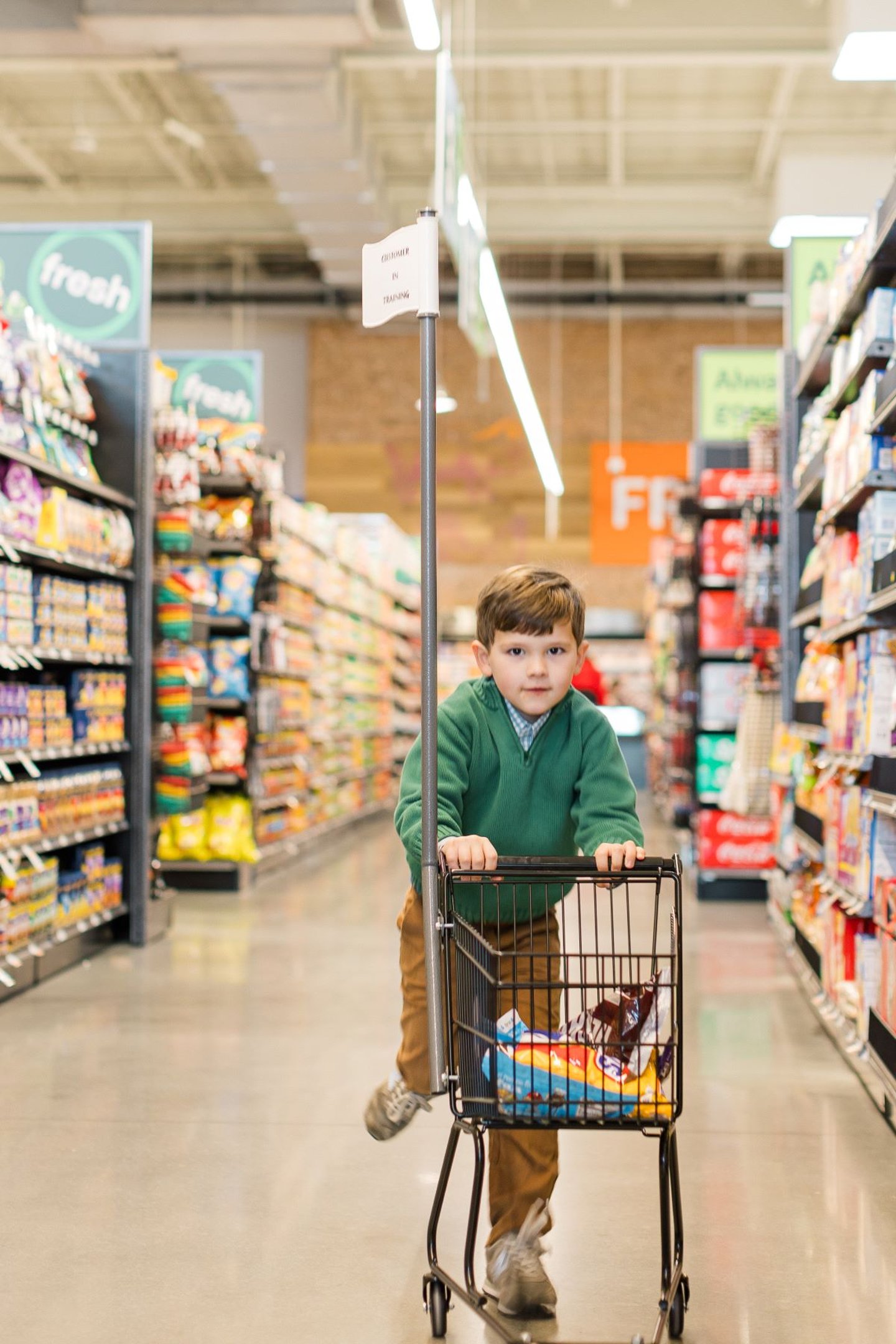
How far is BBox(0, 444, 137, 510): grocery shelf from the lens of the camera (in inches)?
207

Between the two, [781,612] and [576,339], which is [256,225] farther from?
[781,612]

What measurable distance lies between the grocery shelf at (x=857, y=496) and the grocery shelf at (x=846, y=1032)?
4.62 ft

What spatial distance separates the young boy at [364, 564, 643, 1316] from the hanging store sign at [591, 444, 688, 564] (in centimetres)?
1557

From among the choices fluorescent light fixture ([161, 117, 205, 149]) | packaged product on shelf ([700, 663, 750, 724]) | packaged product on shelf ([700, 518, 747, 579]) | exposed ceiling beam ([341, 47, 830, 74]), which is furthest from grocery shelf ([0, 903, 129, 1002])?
fluorescent light fixture ([161, 117, 205, 149])

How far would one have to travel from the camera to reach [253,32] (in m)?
10.1

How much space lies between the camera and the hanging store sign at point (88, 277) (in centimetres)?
678

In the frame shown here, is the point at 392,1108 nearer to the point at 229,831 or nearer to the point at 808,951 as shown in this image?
the point at 808,951

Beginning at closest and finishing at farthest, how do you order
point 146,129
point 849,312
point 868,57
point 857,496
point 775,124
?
point 857,496 < point 849,312 < point 868,57 < point 775,124 < point 146,129

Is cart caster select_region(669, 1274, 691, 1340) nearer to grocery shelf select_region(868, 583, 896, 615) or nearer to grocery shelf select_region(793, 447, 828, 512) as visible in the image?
grocery shelf select_region(868, 583, 896, 615)

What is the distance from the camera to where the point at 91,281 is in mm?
6836

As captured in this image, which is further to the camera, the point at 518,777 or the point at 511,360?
the point at 511,360

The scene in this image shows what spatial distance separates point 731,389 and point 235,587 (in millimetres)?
3345

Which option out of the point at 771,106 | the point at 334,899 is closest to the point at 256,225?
the point at 771,106

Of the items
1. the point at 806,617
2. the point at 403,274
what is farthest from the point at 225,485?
the point at 403,274
